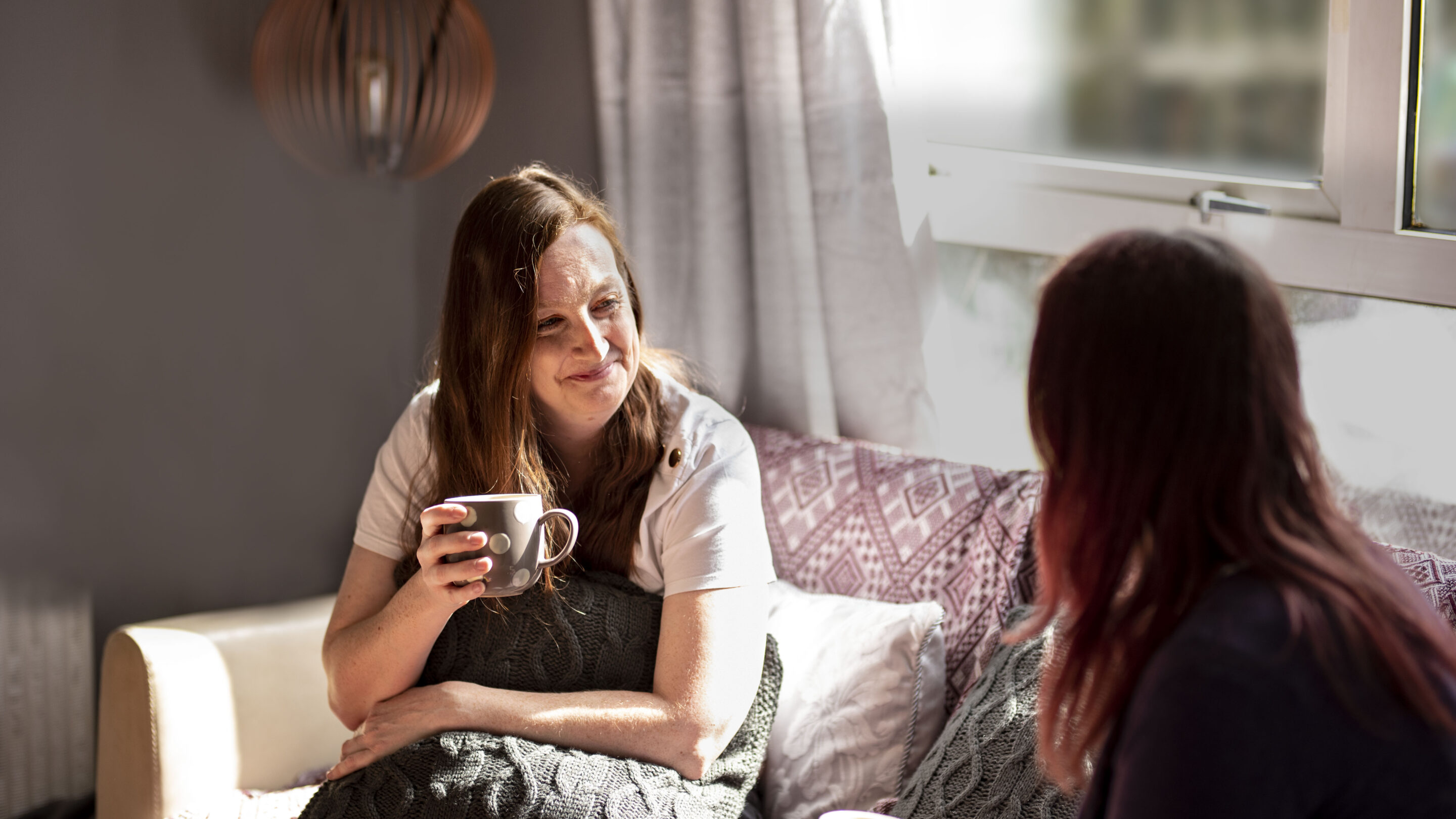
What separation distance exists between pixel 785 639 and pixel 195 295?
4.61ft

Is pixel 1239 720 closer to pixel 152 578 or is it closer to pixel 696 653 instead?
pixel 696 653

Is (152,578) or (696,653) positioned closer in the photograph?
(696,653)

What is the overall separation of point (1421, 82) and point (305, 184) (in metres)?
2.06

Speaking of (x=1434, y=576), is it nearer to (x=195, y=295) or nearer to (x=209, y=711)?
(x=209, y=711)

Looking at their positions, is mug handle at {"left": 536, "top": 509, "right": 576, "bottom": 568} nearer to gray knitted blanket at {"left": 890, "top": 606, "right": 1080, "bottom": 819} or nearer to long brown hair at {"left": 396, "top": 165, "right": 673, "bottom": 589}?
long brown hair at {"left": 396, "top": 165, "right": 673, "bottom": 589}

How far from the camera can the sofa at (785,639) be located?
1.54 m

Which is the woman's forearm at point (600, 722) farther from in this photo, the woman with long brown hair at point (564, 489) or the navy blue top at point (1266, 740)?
the navy blue top at point (1266, 740)

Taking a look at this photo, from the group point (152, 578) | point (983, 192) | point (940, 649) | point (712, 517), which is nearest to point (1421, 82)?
point (983, 192)

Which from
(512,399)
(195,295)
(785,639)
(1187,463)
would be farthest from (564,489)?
(195,295)

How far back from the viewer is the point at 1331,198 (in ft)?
5.33

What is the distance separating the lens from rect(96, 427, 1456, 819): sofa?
154 centimetres

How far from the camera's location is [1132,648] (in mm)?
729

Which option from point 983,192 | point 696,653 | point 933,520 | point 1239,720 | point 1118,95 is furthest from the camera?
point 983,192

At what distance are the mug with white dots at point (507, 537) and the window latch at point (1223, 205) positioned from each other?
116 cm
